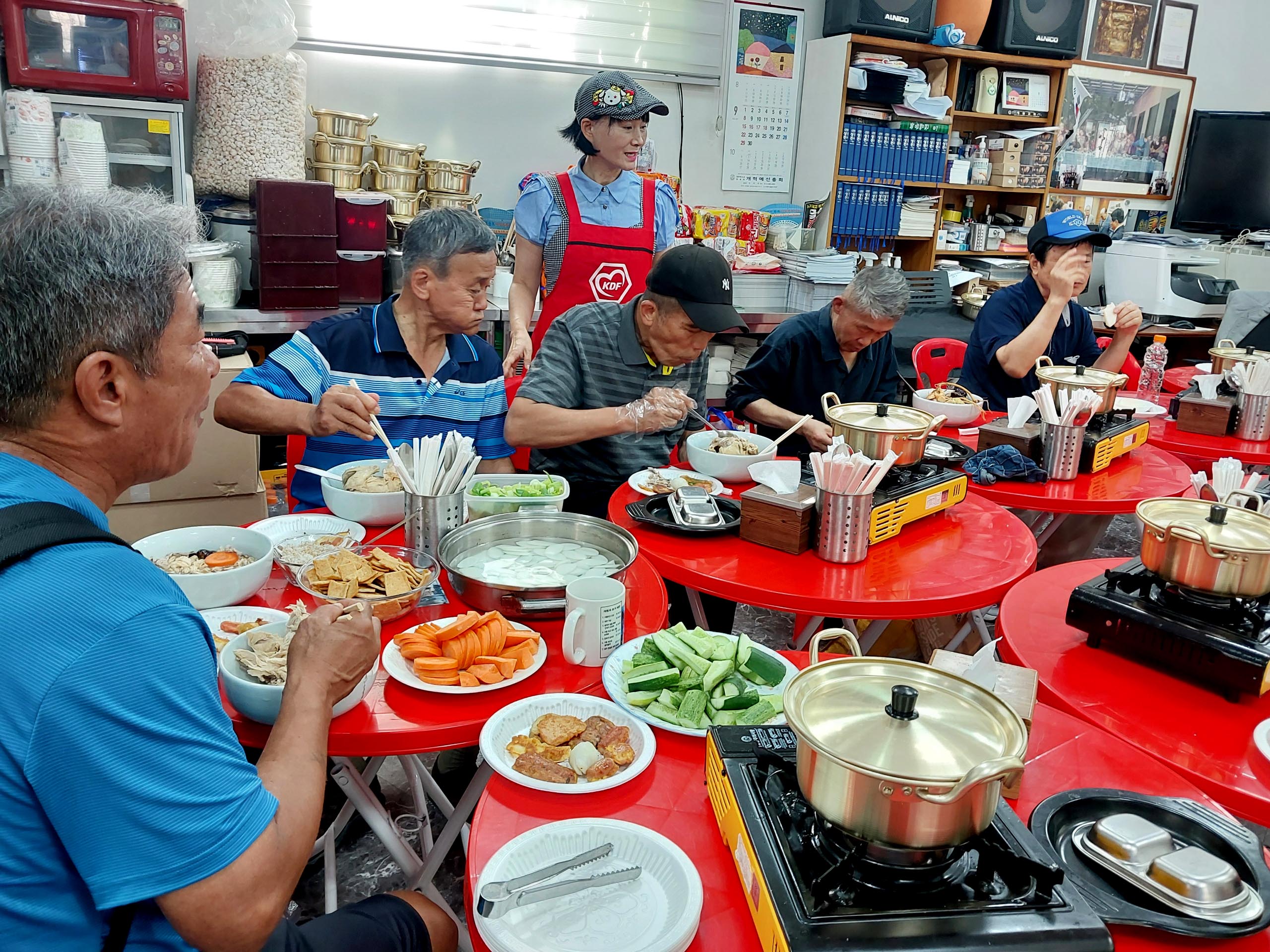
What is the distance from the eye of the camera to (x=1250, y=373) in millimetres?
3119

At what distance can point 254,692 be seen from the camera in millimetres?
1299

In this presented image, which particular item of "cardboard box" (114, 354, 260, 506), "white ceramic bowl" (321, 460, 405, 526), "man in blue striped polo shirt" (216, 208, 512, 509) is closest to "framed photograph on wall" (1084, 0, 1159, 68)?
"man in blue striped polo shirt" (216, 208, 512, 509)

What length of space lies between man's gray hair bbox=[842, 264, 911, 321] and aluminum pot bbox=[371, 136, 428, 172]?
2.75 m

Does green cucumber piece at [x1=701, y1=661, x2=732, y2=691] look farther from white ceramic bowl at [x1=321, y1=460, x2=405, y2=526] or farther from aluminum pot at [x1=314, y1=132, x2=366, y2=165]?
aluminum pot at [x1=314, y1=132, x2=366, y2=165]

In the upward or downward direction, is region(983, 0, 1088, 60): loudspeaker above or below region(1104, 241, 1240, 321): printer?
above

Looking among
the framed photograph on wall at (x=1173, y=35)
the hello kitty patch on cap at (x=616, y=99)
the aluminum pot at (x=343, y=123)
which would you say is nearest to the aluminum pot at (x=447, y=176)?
the aluminum pot at (x=343, y=123)

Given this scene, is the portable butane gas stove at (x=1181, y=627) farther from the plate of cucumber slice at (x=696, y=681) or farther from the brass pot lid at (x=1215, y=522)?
the plate of cucumber slice at (x=696, y=681)

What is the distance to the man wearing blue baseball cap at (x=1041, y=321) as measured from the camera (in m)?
3.50

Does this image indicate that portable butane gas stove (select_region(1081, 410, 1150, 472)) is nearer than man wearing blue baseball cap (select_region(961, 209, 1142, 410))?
Yes

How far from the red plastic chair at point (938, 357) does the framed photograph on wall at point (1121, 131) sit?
128 inches

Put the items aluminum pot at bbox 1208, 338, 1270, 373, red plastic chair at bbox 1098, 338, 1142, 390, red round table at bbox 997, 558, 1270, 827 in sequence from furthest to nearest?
red plastic chair at bbox 1098, 338, 1142, 390
aluminum pot at bbox 1208, 338, 1270, 373
red round table at bbox 997, 558, 1270, 827

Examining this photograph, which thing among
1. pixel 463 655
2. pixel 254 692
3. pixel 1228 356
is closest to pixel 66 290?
pixel 254 692

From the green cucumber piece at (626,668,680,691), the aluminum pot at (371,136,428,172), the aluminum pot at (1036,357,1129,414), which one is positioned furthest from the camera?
the aluminum pot at (371,136,428,172)

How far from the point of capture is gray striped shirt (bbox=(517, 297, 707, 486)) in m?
2.65
